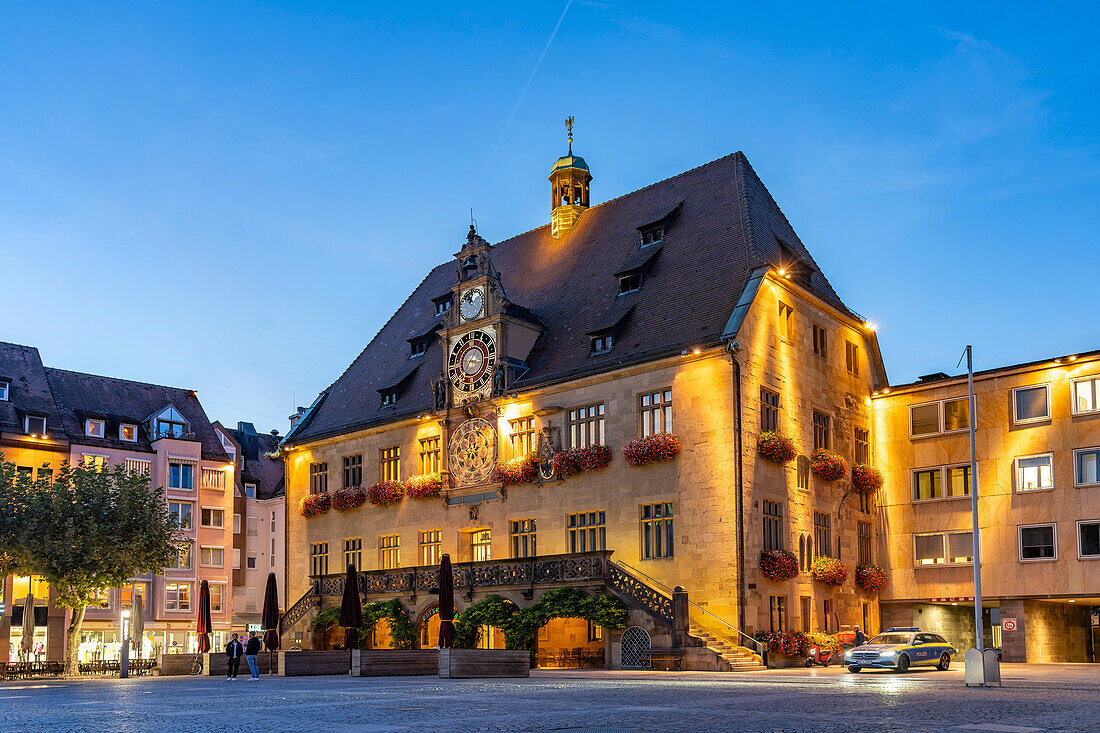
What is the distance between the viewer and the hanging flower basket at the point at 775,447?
3894 centimetres

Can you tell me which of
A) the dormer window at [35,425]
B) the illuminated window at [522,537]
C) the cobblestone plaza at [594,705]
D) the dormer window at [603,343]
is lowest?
the cobblestone plaza at [594,705]

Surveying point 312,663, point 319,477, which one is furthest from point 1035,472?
point 319,477

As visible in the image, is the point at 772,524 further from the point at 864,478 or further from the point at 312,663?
the point at 312,663

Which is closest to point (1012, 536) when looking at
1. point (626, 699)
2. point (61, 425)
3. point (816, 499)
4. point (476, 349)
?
point (816, 499)

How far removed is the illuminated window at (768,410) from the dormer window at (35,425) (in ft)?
140

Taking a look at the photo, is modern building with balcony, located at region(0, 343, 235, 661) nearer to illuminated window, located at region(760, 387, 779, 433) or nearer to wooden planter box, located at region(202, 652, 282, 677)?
wooden planter box, located at region(202, 652, 282, 677)

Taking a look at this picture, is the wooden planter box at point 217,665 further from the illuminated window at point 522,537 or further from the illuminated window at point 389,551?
the illuminated window at point 522,537

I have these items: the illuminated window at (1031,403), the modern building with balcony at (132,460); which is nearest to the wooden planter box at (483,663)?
the illuminated window at (1031,403)

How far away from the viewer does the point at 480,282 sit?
155 feet

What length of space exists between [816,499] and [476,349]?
1454 centimetres

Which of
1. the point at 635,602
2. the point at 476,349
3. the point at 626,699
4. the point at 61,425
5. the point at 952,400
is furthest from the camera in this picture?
the point at 61,425

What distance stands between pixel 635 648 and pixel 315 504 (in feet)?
73.4

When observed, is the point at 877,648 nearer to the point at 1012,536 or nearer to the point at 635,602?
the point at 635,602

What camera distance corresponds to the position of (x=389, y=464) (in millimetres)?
51250
